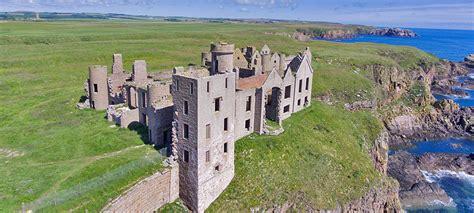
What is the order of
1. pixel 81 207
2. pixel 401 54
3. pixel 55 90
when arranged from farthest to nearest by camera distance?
1. pixel 401 54
2. pixel 55 90
3. pixel 81 207

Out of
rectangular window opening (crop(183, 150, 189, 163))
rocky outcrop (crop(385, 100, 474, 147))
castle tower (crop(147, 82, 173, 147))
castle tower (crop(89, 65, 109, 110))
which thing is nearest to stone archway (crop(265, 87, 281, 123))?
castle tower (crop(147, 82, 173, 147))

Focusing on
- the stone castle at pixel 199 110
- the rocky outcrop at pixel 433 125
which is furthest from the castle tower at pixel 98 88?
the rocky outcrop at pixel 433 125

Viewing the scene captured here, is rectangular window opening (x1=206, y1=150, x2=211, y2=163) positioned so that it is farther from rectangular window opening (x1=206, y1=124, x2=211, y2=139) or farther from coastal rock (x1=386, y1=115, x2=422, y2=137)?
coastal rock (x1=386, y1=115, x2=422, y2=137)

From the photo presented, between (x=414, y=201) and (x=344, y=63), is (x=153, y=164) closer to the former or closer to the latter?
(x=414, y=201)

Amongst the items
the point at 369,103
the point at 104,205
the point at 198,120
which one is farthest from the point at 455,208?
the point at 104,205

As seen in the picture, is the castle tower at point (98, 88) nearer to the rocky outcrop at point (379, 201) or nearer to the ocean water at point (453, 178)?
the rocky outcrop at point (379, 201)

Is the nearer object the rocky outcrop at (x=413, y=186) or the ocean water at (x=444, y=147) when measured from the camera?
the rocky outcrop at (x=413, y=186)

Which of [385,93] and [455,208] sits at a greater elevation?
[385,93]
